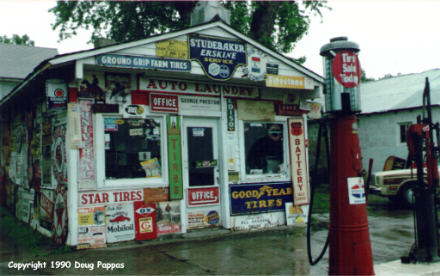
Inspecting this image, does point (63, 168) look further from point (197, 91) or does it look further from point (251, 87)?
point (251, 87)

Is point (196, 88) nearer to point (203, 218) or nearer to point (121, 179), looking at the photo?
point (121, 179)

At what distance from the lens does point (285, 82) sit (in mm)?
9102

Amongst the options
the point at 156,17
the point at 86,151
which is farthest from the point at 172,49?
the point at 156,17

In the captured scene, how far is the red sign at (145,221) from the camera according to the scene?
→ 7.87 m

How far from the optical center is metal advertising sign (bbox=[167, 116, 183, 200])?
27.1 ft

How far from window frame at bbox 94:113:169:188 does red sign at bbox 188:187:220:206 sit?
61 centimetres

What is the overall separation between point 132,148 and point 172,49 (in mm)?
1933

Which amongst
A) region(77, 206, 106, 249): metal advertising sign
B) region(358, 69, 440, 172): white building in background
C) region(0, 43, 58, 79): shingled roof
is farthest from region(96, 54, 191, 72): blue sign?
region(358, 69, 440, 172): white building in background

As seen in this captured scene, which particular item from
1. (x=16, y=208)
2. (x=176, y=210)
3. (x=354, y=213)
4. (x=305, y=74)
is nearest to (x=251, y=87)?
(x=305, y=74)

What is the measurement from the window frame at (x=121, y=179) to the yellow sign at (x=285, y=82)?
2283 mm

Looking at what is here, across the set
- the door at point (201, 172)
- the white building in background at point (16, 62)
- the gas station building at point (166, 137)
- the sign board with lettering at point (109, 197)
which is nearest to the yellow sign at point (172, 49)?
the gas station building at point (166, 137)

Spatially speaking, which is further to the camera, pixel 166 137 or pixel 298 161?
pixel 298 161

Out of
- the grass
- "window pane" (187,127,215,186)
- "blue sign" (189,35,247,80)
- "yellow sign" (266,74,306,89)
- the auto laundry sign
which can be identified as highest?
"blue sign" (189,35,247,80)

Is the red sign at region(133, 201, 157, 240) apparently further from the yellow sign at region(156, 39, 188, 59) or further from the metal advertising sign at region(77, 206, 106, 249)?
the yellow sign at region(156, 39, 188, 59)
